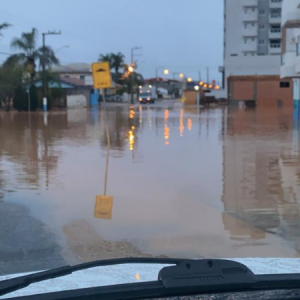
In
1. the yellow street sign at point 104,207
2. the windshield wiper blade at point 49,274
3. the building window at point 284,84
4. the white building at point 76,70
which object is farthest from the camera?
the white building at point 76,70

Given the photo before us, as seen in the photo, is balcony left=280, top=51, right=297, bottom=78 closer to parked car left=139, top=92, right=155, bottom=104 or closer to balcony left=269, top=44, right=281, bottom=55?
parked car left=139, top=92, right=155, bottom=104

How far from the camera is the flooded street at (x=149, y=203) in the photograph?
22.5 feet

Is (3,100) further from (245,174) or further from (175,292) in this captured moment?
(175,292)

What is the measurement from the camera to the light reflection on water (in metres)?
7.30

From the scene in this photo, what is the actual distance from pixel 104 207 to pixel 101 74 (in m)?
6.74

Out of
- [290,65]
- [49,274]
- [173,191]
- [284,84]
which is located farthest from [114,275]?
[284,84]

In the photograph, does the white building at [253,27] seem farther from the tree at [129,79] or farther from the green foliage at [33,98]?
the green foliage at [33,98]

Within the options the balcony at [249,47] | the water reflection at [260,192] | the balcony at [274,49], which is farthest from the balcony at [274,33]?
the water reflection at [260,192]

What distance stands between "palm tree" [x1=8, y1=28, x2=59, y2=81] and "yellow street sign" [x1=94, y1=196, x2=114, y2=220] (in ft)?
167

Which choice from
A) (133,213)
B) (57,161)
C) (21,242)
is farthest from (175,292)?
(57,161)

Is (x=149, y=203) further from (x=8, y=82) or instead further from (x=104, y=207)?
(x=8, y=82)

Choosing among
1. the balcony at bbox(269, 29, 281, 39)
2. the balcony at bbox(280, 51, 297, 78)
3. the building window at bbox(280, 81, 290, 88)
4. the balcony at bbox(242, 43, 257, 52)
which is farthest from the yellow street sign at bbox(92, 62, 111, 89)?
the balcony at bbox(269, 29, 281, 39)

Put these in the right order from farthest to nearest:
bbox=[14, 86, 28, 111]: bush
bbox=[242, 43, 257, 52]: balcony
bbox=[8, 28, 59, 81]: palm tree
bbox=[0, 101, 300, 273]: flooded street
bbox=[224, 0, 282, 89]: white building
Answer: bbox=[242, 43, 257, 52]: balcony
bbox=[224, 0, 282, 89]: white building
bbox=[8, 28, 59, 81]: palm tree
bbox=[14, 86, 28, 111]: bush
bbox=[0, 101, 300, 273]: flooded street

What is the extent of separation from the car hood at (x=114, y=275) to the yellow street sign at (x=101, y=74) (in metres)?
12.2
